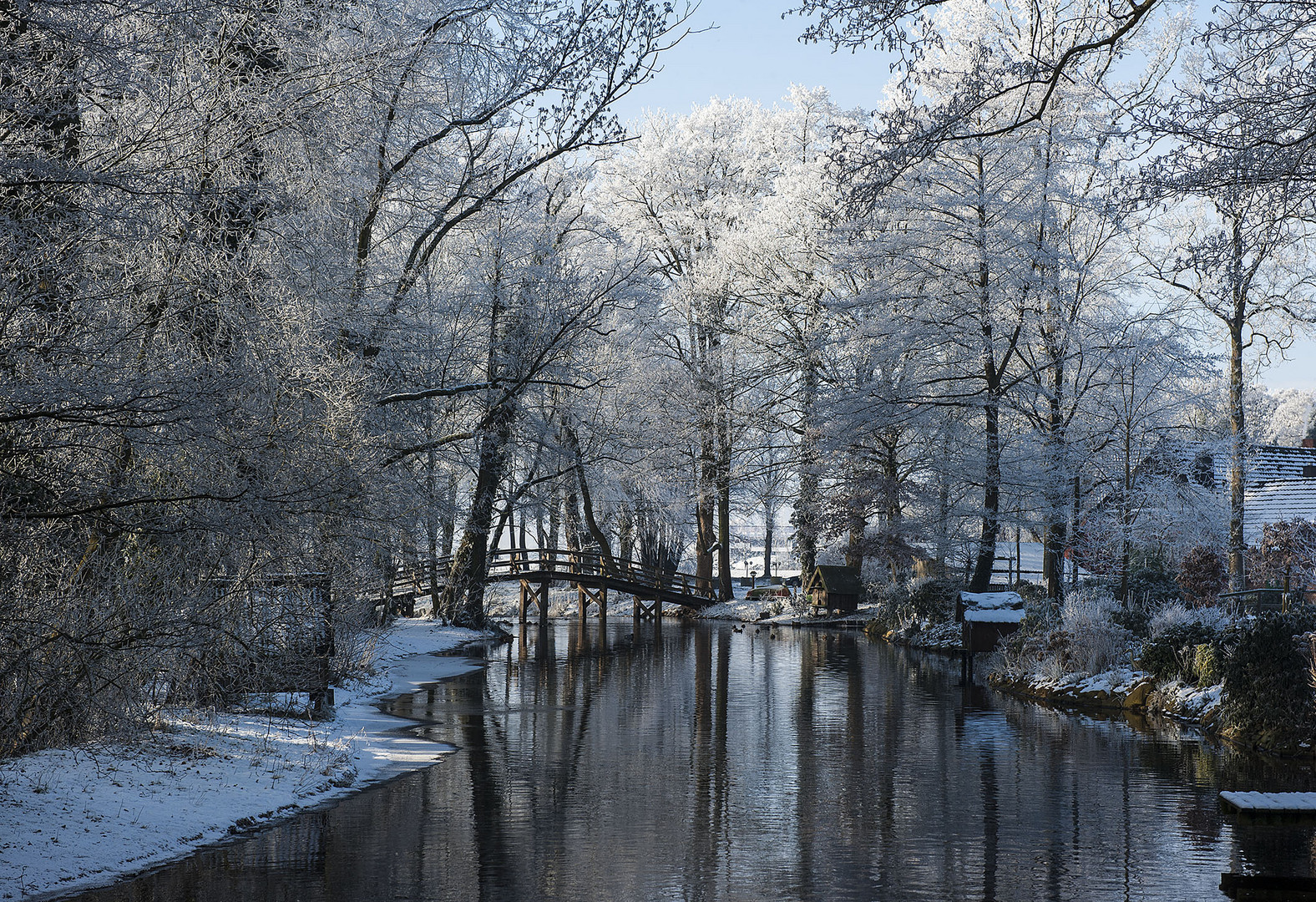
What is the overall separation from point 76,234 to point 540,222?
24.4 meters

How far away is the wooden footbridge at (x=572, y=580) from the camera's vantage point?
103 ft

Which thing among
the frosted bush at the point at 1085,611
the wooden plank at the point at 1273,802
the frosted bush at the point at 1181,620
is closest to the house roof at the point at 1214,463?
the frosted bush at the point at 1085,611

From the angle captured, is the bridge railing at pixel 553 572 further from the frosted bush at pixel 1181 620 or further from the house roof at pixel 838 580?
the frosted bush at pixel 1181 620

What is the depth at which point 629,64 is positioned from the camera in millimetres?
14258

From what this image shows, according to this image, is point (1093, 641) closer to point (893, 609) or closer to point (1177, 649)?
point (1177, 649)

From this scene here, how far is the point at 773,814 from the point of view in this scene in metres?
9.61

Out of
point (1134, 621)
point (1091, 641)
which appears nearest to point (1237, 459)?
point (1134, 621)

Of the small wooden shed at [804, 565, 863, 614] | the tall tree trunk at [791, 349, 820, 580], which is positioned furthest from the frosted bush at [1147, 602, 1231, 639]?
the small wooden shed at [804, 565, 863, 614]

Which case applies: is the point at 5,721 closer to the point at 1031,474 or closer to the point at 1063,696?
the point at 1063,696

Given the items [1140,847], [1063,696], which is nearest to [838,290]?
[1063,696]

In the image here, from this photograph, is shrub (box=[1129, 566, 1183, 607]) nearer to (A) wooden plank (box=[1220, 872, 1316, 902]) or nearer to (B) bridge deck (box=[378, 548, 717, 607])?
(B) bridge deck (box=[378, 548, 717, 607])

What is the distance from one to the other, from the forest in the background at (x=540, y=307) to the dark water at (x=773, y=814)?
2.17 m

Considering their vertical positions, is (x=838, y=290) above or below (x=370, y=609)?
above

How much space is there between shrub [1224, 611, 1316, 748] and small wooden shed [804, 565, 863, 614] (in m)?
22.8
